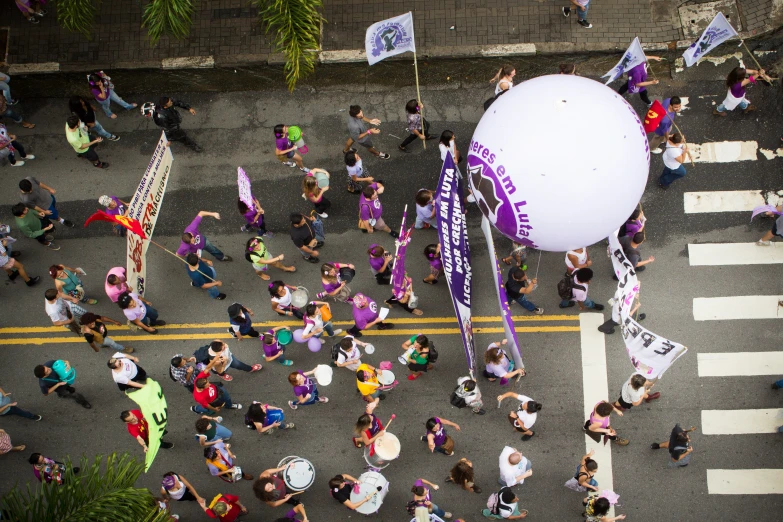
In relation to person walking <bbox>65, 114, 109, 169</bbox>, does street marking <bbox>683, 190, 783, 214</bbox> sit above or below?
below

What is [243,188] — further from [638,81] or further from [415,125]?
[638,81]

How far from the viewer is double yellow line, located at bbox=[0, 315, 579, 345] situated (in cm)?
1152

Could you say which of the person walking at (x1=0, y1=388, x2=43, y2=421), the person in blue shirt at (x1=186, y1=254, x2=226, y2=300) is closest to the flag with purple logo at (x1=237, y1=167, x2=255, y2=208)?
the person in blue shirt at (x1=186, y1=254, x2=226, y2=300)

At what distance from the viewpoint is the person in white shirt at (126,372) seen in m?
10.2

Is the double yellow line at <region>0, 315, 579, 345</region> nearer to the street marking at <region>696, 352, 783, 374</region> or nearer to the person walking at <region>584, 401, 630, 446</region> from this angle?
the person walking at <region>584, 401, 630, 446</region>

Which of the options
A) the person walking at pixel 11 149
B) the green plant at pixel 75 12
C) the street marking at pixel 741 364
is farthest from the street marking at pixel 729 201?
the person walking at pixel 11 149

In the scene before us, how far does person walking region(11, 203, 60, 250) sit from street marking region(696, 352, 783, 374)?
11067 millimetres

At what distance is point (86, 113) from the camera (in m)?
12.7

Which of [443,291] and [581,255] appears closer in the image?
[581,255]

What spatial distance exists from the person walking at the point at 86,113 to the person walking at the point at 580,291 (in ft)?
29.2

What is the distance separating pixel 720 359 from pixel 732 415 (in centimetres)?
87

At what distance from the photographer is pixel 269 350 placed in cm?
1081

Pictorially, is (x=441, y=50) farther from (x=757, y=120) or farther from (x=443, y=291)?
(x=757, y=120)

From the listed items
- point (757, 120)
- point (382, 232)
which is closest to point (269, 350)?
point (382, 232)
